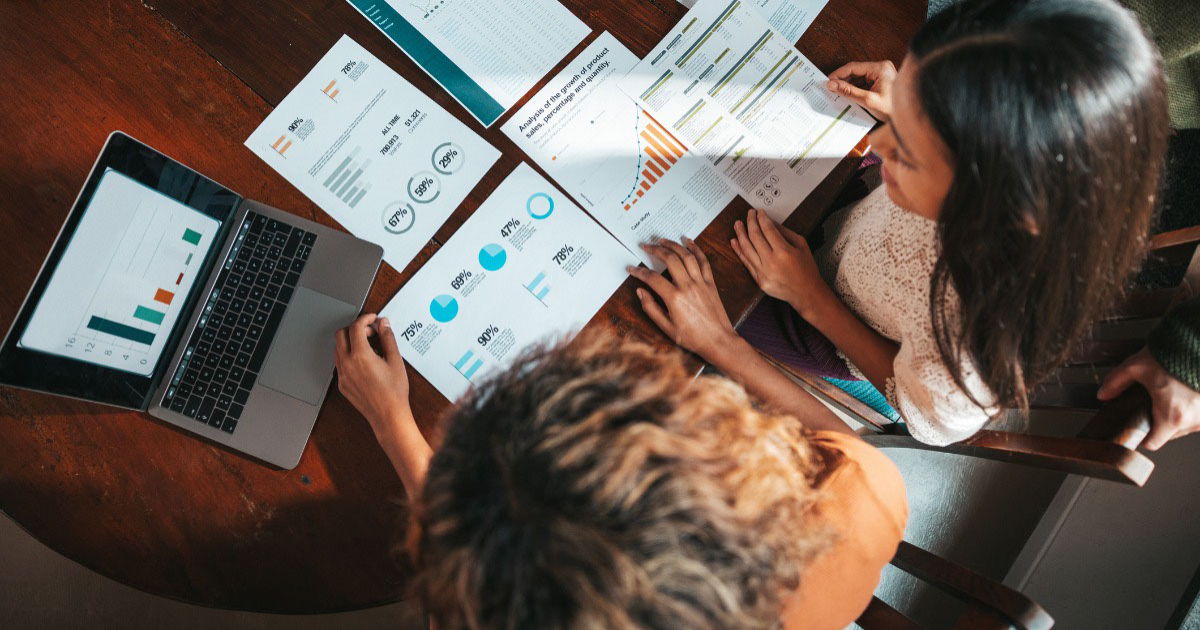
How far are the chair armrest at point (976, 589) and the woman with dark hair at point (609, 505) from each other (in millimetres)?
253

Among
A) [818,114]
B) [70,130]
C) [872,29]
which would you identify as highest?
[872,29]

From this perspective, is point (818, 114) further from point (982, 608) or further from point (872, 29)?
point (982, 608)

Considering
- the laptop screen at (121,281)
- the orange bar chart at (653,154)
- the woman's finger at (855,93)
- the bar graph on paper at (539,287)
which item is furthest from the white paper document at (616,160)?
the laptop screen at (121,281)

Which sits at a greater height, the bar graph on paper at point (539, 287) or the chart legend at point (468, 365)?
the bar graph on paper at point (539, 287)

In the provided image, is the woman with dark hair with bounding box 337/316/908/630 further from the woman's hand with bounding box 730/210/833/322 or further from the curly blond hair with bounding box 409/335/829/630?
the woman's hand with bounding box 730/210/833/322

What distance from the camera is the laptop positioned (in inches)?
30.0

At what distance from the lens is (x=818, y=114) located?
3.22 feet

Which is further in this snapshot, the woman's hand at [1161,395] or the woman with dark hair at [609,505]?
the woman's hand at [1161,395]

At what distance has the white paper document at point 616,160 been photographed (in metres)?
0.95

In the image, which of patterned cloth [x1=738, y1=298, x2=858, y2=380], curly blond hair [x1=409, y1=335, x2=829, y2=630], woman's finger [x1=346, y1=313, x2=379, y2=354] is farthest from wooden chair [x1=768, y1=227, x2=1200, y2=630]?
woman's finger [x1=346, y1=313, x2=379, y2=354]

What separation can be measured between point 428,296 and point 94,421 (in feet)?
1.53

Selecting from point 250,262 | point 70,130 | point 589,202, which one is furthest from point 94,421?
point 589,202

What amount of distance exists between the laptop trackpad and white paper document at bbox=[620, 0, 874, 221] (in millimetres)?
528

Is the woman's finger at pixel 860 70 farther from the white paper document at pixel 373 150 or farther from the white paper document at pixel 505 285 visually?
the white paper document at pixel 373 150
